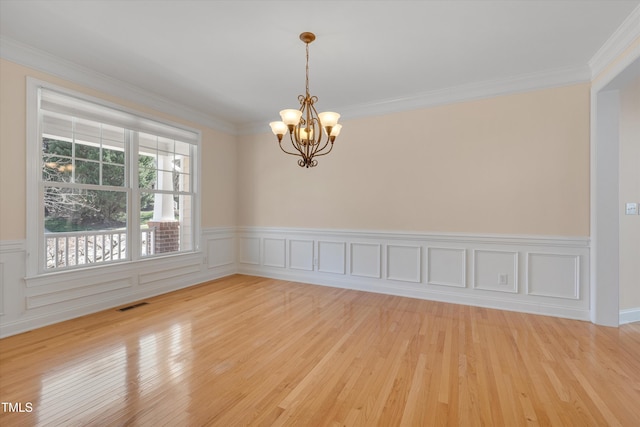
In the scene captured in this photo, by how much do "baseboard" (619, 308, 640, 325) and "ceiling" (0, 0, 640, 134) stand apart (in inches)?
107

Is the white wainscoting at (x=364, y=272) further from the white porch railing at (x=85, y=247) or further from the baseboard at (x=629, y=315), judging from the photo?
the white porch railing at (x=85, y=247)

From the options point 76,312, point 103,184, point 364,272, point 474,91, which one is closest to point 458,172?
point 474,91

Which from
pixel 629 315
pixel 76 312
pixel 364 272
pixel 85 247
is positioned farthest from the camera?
pixel 364 272

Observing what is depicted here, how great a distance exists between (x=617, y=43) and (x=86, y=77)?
5.48 m

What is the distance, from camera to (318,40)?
107 inches

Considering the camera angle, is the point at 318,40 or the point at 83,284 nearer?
the point at 318,40

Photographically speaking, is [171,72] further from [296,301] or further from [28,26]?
[296,301]

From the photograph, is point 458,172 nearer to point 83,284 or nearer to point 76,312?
point 83,284

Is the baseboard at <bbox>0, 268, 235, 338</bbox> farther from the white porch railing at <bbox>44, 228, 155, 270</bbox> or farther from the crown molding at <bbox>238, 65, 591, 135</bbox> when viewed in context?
the crown molding at <bbox>238, 65, 591, 135</bbox>

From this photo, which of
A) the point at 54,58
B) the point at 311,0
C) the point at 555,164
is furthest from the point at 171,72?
the point at 555,164

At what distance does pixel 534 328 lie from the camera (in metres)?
2.98

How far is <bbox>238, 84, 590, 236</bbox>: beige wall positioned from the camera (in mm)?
3311

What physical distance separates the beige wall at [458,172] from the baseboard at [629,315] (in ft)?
3.17

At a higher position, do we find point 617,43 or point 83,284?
point 617,43
